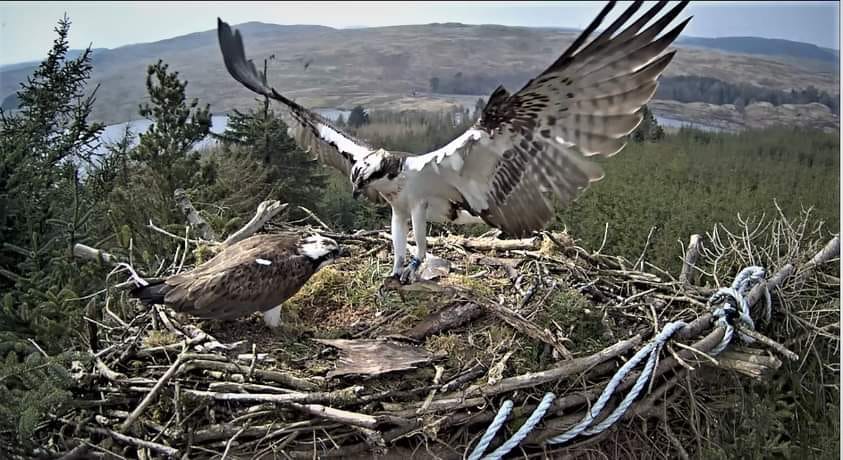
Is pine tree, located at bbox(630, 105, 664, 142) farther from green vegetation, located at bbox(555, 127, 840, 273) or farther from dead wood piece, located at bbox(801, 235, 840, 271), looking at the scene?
dead wood piece, located at bbox(801, 235, 840, 271)

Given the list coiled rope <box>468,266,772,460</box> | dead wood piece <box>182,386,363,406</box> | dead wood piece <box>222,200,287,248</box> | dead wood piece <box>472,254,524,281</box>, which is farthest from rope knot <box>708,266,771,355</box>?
dead wood piece <box>222,200,287,248</box>

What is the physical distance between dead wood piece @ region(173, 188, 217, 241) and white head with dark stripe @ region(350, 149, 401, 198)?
2.49 feet

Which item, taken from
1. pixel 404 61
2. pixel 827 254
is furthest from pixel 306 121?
pixel 827 254

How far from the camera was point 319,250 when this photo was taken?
1777 millimetres

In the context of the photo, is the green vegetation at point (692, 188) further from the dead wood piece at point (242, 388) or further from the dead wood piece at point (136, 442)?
A: the dead wood piece at point (136, 442)

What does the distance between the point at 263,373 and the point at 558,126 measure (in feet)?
2.57

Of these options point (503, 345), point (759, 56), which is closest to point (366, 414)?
point (503, 345)

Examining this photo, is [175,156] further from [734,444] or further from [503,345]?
[734,444]

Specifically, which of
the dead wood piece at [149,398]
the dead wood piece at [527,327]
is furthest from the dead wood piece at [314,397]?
the dead wood piece at [527,327]

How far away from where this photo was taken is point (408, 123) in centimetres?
212

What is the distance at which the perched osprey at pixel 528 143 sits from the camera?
1.25 meters

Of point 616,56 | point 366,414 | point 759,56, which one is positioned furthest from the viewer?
point 759,56

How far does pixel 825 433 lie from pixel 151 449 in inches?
59.6

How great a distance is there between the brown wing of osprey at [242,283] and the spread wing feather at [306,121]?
1.02 feet
